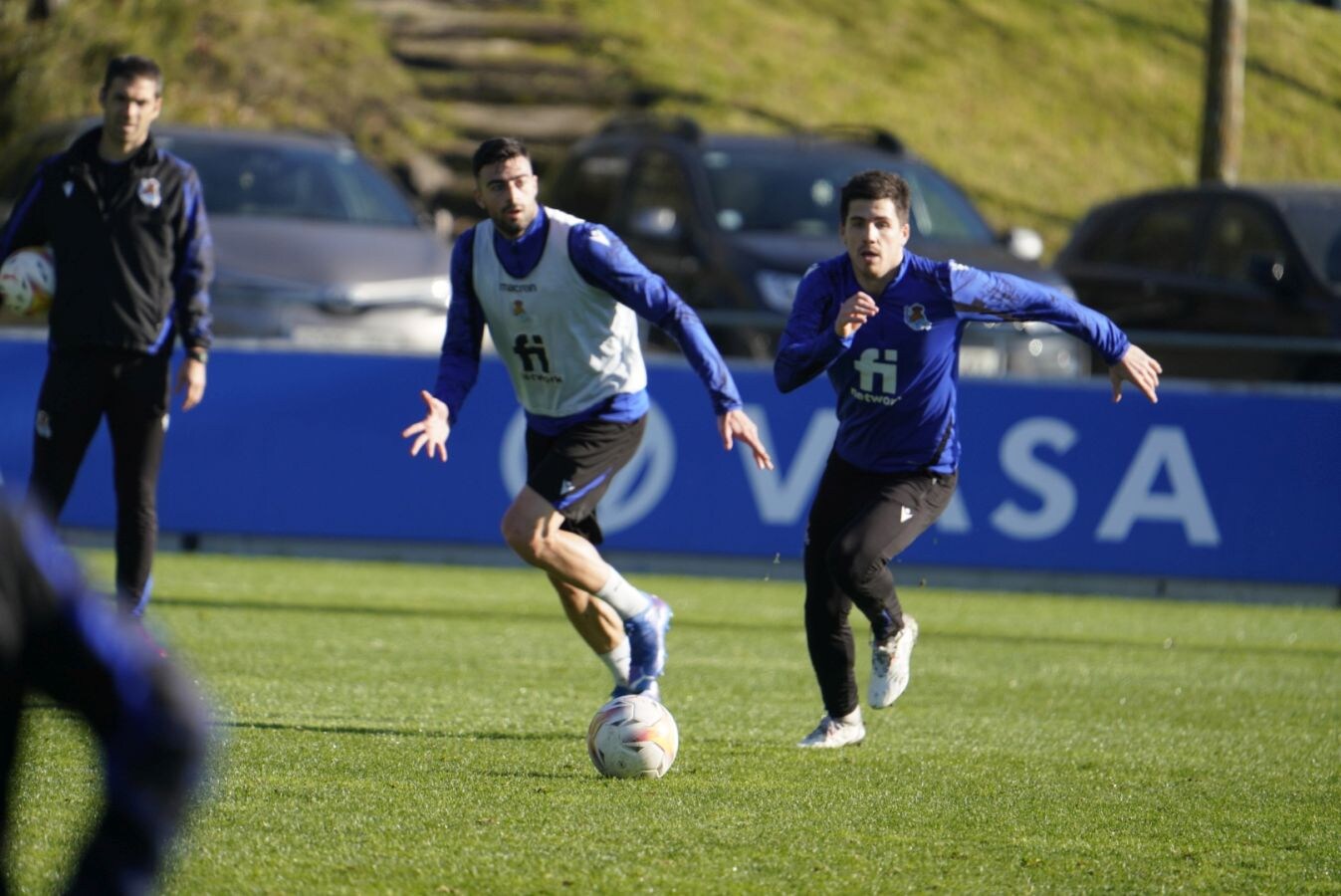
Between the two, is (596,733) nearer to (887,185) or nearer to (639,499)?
(887,185)

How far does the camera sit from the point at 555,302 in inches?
291

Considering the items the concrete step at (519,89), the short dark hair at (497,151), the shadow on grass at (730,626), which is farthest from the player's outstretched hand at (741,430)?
the concrete step at (519,89)

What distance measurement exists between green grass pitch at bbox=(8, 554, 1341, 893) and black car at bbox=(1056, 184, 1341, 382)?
4473mm

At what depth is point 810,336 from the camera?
23.3 ft

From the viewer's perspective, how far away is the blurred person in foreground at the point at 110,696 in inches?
88.9

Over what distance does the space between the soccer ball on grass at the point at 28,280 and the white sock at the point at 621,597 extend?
2700mm

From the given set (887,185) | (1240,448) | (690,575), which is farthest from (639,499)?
(887,185)

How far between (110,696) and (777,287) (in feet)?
41.8

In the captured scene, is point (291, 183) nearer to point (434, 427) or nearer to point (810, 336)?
point (434, 427)

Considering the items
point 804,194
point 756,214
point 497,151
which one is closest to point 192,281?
point 497,151

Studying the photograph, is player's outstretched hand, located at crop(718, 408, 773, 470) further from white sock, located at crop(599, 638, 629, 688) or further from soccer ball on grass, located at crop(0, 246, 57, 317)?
soccer ball on grass, located at crop(0, 246, 57, 317)

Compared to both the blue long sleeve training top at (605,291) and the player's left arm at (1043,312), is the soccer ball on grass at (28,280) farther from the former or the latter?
the player's left arm at (1043,312)

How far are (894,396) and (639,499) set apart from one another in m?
5.99

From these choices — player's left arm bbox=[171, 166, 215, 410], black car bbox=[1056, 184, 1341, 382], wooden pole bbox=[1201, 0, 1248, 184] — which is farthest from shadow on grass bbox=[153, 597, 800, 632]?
wooden pole bbox=[1201, 0, 1248, 184]
